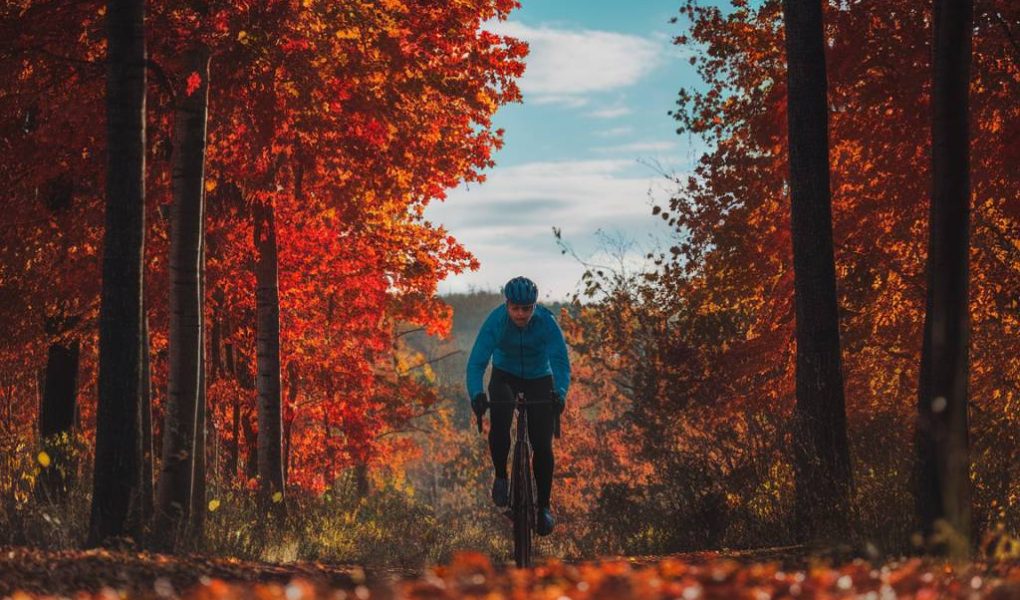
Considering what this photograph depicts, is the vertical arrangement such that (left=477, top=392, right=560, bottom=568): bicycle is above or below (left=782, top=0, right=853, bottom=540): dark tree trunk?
below

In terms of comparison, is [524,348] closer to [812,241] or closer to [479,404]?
[479,404]

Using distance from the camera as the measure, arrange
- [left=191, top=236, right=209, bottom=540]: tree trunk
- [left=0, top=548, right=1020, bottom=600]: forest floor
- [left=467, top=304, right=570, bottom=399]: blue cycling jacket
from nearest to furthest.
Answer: [left=0, top=548, right=1020, bottom=600]: forest floor → [left=467, top=304, right=570, bottom=399]: blue cycling jacket → [left=191, top=236, right=209, bottom=540]: tree trunk

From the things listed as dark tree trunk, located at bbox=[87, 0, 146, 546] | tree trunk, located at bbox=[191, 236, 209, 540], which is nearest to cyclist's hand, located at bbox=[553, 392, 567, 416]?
dark tree trunk, located at bbox=[87, 0, 146, 546]

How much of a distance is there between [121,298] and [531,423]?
3236 mm

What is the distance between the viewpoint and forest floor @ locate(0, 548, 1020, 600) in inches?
171

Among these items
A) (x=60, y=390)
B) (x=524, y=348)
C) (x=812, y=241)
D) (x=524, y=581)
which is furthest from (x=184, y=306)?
(x=60, y=390)

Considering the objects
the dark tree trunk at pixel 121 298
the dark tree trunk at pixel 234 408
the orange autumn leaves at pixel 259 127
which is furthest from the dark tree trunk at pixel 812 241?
the dark tree trunk at pixel 234 408

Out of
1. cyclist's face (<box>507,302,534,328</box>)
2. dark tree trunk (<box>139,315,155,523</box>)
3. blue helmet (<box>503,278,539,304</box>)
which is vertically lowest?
dark tree trunk (<box>139,315,155,523</box>)

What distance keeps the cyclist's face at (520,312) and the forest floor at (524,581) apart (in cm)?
284

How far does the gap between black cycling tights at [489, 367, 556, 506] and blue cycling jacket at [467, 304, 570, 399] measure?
0.26 ft

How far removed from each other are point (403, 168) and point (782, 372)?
924 centimetres

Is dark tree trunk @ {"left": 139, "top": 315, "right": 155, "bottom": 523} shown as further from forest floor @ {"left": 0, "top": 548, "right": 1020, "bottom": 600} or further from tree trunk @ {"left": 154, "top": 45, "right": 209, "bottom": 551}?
tree trunk @ {"left": 154, "top": 45, "right": 209, "bottom": 551}

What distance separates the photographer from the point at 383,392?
1299 inches

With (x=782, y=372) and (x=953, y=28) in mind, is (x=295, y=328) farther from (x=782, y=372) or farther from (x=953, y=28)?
(x=953, y=28)
